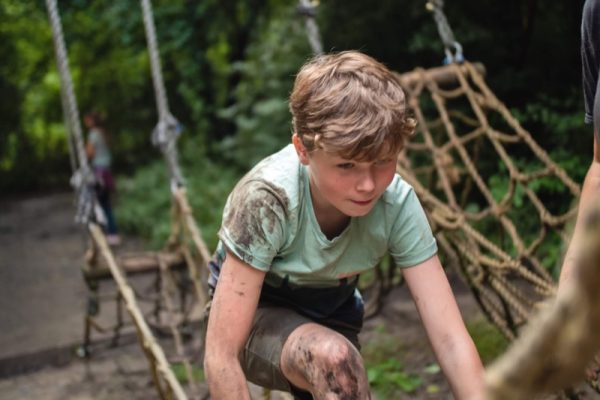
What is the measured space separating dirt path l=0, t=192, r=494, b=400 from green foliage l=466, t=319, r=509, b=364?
18 cm

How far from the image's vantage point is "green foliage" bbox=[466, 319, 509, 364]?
9.71 ft

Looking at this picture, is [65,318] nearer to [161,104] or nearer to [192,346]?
[192,346]

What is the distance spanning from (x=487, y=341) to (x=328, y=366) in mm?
1876

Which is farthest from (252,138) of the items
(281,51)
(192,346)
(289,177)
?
(289,177)

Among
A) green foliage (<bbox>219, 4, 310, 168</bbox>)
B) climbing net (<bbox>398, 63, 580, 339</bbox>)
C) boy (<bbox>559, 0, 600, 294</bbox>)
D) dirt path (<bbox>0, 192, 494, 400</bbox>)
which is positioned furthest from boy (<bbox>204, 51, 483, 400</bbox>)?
green foliage (<bbox>219, 4, 310, 168</bbox>)

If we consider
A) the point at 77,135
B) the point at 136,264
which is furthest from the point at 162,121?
the point at 136,264

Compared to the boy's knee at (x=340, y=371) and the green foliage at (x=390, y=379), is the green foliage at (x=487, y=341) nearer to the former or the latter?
the green foliage at (x=390, y=379)

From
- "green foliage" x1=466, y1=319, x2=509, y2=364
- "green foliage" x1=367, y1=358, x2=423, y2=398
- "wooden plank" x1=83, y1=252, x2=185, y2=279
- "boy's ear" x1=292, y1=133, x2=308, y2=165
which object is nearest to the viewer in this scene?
"boy's ear" x1=292, y1=133, x2=308, y2=165

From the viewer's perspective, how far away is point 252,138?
7180mm

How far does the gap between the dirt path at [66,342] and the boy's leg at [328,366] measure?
4.84ft

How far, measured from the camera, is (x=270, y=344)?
1529 mm

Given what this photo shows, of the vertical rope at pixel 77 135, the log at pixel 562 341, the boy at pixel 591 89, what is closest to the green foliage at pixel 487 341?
the boy at pixel 591 89

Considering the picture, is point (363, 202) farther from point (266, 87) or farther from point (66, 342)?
point (266, 87)

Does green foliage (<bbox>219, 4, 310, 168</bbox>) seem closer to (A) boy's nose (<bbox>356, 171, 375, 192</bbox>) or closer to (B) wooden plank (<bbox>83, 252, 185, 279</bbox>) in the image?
(B) wooden plank (<bbox>83, 252, 185, 279</bbox>)
